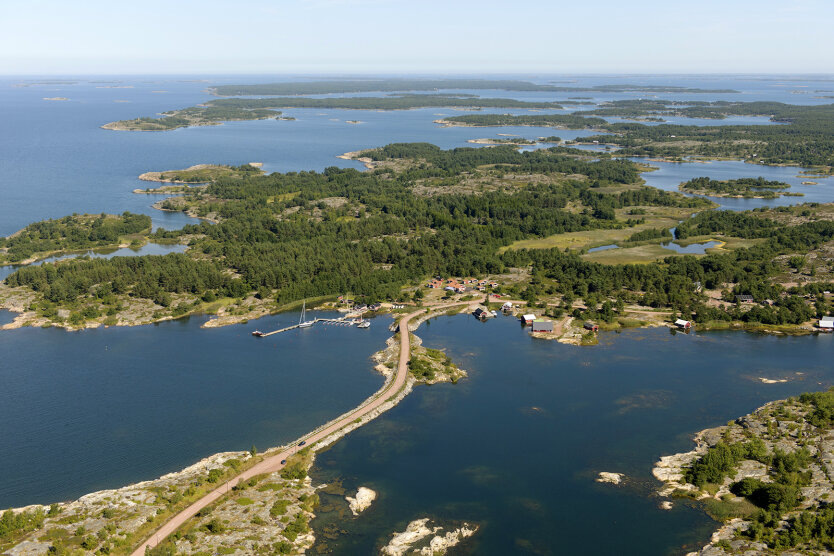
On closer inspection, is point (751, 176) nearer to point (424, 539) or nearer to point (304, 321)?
point (304, 321)

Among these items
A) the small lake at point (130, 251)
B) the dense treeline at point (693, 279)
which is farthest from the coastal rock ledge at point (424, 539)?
the small lake at point (130, 251)

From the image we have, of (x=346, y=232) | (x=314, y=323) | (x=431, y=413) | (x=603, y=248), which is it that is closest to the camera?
(x=431, y=413)

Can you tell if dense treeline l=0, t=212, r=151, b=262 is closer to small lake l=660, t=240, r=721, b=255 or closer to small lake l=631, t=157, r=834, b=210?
small lake l=660, t=240, r=721, b=255

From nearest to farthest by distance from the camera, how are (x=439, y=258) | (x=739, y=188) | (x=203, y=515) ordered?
(x=203, y=515) < (x=439, y=258) < (x=739, y=188)

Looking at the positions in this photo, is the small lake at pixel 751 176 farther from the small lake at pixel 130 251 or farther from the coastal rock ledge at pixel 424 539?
the coastal rock ledge at pixel 424 539

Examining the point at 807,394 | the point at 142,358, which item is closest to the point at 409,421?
the point at 142,358

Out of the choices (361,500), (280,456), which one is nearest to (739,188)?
(361,500)

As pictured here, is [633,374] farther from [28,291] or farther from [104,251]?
[104,251]
